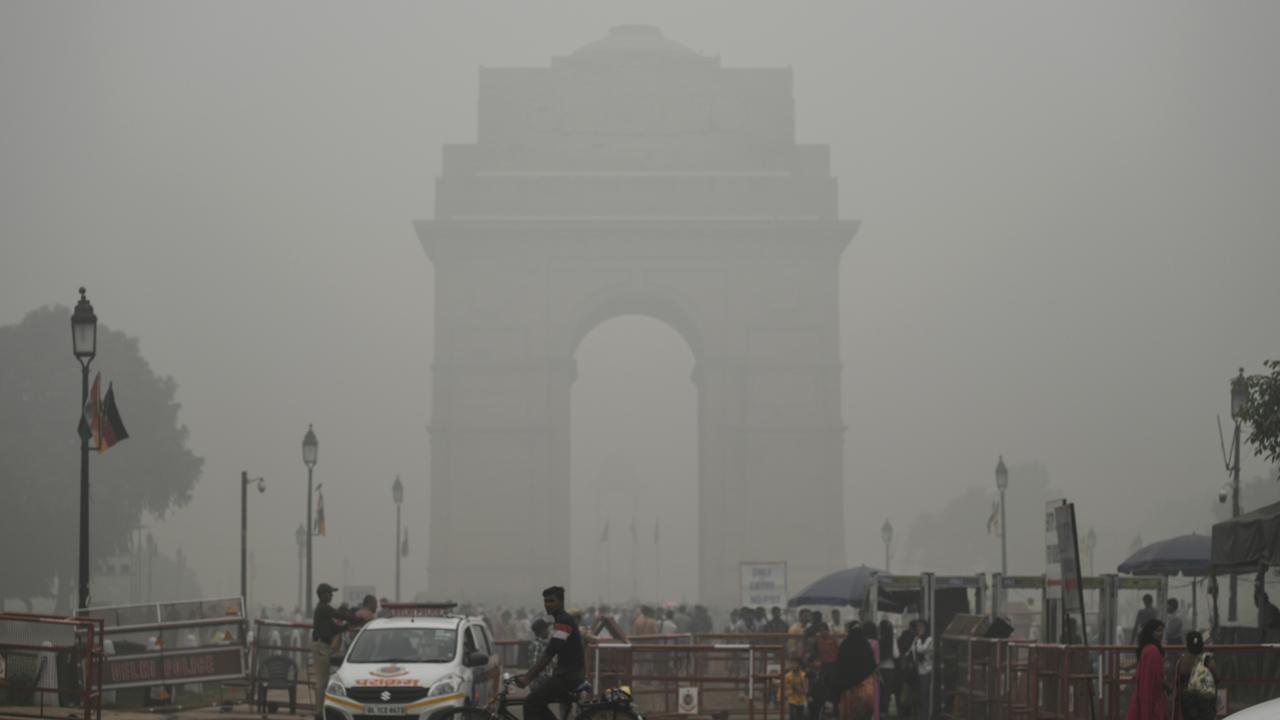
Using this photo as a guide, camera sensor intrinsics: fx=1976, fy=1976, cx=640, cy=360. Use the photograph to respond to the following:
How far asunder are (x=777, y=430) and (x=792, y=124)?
9551 mm

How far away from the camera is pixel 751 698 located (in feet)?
57.1

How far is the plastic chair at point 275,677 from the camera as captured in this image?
21.6m

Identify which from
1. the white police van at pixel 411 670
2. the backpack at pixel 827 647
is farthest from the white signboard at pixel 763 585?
the white police van at pixel 411 670

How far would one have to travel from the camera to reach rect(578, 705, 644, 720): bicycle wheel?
1311 centimetres

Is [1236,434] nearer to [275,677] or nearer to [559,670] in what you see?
[275,677]

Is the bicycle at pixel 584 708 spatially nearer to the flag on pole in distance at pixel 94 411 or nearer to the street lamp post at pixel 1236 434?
the flag on pole in distance at pixel 94 411

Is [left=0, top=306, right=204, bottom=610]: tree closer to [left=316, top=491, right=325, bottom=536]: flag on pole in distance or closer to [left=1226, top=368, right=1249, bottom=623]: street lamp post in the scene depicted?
[left=316, top=491, right=325, bottom=536]: flag on pole in distance

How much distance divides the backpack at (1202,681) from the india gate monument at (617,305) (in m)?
44.2

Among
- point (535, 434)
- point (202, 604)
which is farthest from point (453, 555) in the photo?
point (202, 604)

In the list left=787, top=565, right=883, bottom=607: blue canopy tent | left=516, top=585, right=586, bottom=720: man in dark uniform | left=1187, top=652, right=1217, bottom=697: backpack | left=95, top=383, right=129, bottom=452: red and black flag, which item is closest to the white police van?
left=516, top=585, right=586, bottom=720: man in dark uniform

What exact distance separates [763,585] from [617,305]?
26.4 metres

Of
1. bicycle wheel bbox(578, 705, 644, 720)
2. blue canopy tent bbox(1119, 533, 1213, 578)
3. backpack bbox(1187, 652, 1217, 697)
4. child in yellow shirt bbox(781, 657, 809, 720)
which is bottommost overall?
child in yellow shirt bbox(781, 657, 809, 720)

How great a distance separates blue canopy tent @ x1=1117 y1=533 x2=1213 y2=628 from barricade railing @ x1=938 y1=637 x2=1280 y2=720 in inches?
152

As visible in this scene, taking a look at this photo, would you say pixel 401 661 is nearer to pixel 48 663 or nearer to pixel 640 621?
pixel 48 663
